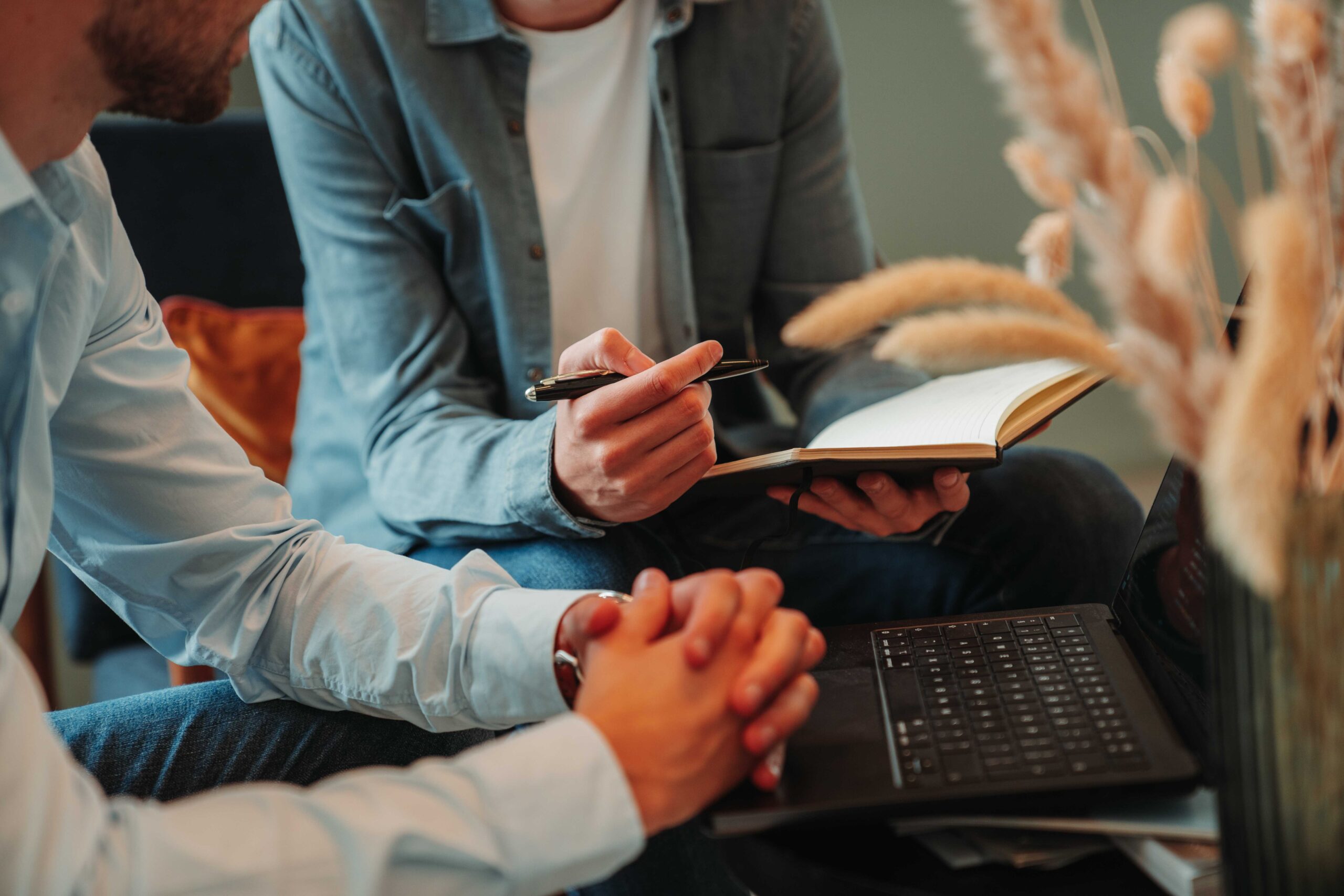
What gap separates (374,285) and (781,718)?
0.78 metres

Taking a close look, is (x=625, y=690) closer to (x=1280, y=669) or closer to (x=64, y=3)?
(x=1280, y=669)

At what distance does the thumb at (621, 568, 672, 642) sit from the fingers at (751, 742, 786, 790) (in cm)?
9

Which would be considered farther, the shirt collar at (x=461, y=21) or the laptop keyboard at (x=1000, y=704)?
the shirt collar at (x=461, y=21)

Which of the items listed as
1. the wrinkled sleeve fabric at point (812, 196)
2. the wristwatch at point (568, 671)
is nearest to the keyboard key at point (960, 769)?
the wristwatch at point (568, 671)

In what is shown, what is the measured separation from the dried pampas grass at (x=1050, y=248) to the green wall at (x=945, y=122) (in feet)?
5.80

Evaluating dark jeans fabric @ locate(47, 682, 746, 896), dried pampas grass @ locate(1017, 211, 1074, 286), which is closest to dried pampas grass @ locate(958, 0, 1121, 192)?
dried pampas grass @ locate(1017, 211, 1074, 286)

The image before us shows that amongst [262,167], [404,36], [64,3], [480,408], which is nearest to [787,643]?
[64,3]

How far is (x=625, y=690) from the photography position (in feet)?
1.83

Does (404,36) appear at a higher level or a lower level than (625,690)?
higher

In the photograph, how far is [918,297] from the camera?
47 cm

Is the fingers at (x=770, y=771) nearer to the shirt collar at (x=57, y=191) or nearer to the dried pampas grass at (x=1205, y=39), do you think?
the dried pampas grass at (x=1205, y=39)

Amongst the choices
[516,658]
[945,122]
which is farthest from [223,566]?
[945,122]

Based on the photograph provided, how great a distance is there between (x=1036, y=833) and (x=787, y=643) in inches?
6.4

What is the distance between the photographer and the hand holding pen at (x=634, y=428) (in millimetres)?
824
